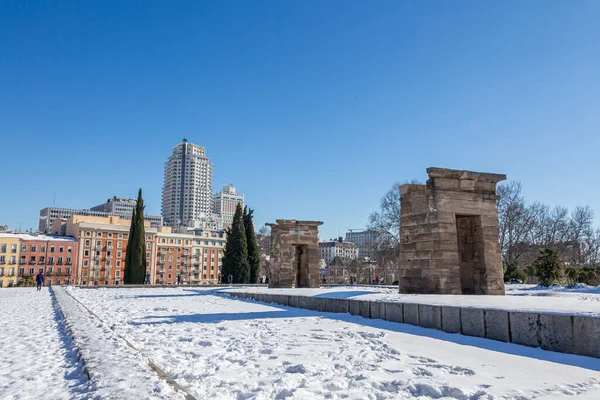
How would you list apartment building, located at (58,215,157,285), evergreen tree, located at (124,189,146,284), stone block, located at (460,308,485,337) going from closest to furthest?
stone block, located at (460,308,485,337)
evergreen tree, located at (124,189,146,284)
apartment building, located at (58,215,157,285)

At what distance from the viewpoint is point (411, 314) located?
25.8ft

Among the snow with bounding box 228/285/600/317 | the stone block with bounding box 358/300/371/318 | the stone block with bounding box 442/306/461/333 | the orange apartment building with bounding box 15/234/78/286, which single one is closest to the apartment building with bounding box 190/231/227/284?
the orange apartment building with bounding box 15/234/78/286

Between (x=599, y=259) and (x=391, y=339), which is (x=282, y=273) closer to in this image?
(x=391, y=339)

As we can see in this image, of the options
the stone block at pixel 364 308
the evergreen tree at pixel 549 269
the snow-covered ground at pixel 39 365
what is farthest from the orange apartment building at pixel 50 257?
the stone block at pixel 364 308

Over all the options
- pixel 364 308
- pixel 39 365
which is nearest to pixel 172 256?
pixel 364 308

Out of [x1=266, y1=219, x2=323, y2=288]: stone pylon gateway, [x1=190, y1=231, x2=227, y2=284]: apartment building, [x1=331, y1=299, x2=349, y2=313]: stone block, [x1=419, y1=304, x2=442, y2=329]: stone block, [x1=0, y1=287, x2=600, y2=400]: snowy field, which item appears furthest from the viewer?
[x1=190, y1=231, x2=227, y2=284]: apartment building

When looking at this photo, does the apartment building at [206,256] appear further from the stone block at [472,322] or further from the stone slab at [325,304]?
the stone block at [472,322]

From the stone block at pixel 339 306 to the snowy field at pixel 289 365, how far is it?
2.33m

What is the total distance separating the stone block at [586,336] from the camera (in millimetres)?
4980

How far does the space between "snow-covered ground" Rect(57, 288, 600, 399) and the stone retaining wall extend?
0.19m

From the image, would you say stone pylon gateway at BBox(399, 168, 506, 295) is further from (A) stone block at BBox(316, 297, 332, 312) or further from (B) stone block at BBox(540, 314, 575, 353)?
(B) stone block at BBox(540, 314, 575, 353)

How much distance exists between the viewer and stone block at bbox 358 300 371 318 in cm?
916

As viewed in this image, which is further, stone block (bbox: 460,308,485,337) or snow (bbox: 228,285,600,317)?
stone block (bbox: 460,308,485,337)

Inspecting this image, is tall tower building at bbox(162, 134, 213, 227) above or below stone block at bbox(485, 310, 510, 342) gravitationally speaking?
above
